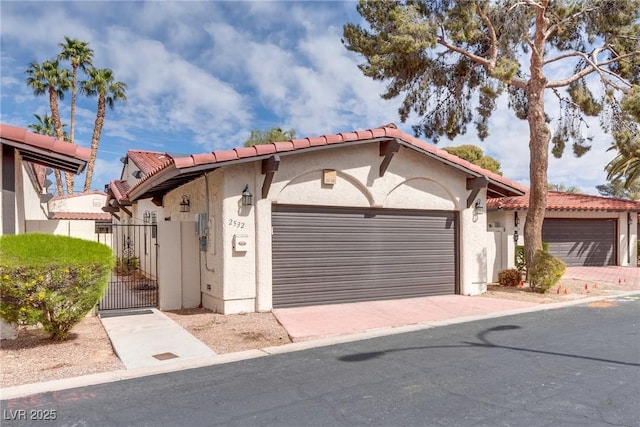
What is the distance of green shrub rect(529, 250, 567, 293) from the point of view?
12141 millimetres

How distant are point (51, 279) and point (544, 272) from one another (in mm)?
11915

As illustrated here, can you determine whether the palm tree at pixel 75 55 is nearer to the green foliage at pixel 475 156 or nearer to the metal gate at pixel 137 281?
the metal gate at pixel 137 281

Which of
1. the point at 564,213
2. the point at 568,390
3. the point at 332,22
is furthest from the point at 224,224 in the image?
the point at 564,213

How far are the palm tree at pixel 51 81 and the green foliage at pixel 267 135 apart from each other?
13902 mm

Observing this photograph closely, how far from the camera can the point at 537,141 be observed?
13.8 m

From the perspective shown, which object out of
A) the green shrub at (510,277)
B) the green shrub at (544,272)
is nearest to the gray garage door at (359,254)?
the green shrub at (544,272)

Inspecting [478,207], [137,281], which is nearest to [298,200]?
[478,207]

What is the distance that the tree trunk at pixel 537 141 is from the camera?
1367 cm

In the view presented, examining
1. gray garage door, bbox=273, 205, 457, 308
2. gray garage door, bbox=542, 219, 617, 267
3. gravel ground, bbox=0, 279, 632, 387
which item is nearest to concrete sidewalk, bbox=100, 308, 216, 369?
gravel ground, bbox=0, 279, 632, 387

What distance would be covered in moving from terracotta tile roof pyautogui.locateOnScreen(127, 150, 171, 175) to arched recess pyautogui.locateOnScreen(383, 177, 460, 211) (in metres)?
10.8

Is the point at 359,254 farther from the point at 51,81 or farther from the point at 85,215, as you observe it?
the point at 51,81

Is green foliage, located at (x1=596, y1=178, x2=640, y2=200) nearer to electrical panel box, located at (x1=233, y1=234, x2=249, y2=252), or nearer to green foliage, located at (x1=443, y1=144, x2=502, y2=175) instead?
green foliage, located at (x1=443, y1=144, x2=502, y2=175)

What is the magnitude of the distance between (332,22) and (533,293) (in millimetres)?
11372

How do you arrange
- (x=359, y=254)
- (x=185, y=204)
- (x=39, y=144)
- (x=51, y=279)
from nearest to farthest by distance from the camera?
(x=51, y=279) < (x=39, y=144) < (x=359, y=254) < (x=185, y=204)
